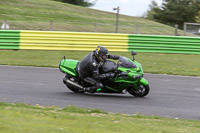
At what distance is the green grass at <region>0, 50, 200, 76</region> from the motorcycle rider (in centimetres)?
471

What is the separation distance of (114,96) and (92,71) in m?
0.98

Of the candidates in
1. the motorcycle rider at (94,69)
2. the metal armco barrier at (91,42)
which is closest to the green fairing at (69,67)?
the motorcycle rider at (94,69)

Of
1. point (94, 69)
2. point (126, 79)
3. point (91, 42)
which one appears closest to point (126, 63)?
point (126, 79)

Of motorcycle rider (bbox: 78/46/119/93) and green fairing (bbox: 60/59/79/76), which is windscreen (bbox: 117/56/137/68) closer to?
motorcycle rider (bbox: 78/46/119/93)

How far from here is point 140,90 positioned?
907cm

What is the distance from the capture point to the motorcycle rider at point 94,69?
8695mm

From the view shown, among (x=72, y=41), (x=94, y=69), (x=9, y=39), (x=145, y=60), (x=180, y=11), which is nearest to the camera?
(x=94, y=69)

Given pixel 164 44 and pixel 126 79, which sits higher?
pixel 164 44

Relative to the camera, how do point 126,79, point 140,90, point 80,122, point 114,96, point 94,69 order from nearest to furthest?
1. point 80,122
2. point 126,79
3. point 94,69
4. point 140,90
5. point 114,96

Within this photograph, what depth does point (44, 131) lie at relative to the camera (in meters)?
5.25

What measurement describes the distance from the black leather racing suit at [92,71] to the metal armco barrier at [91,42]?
9.48 meters

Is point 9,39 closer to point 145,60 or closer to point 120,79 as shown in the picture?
point 145,60

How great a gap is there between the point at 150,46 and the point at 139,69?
10430mm

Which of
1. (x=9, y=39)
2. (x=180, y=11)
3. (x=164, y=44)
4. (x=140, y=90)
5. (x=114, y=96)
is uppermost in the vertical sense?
(x=180, y=11)
